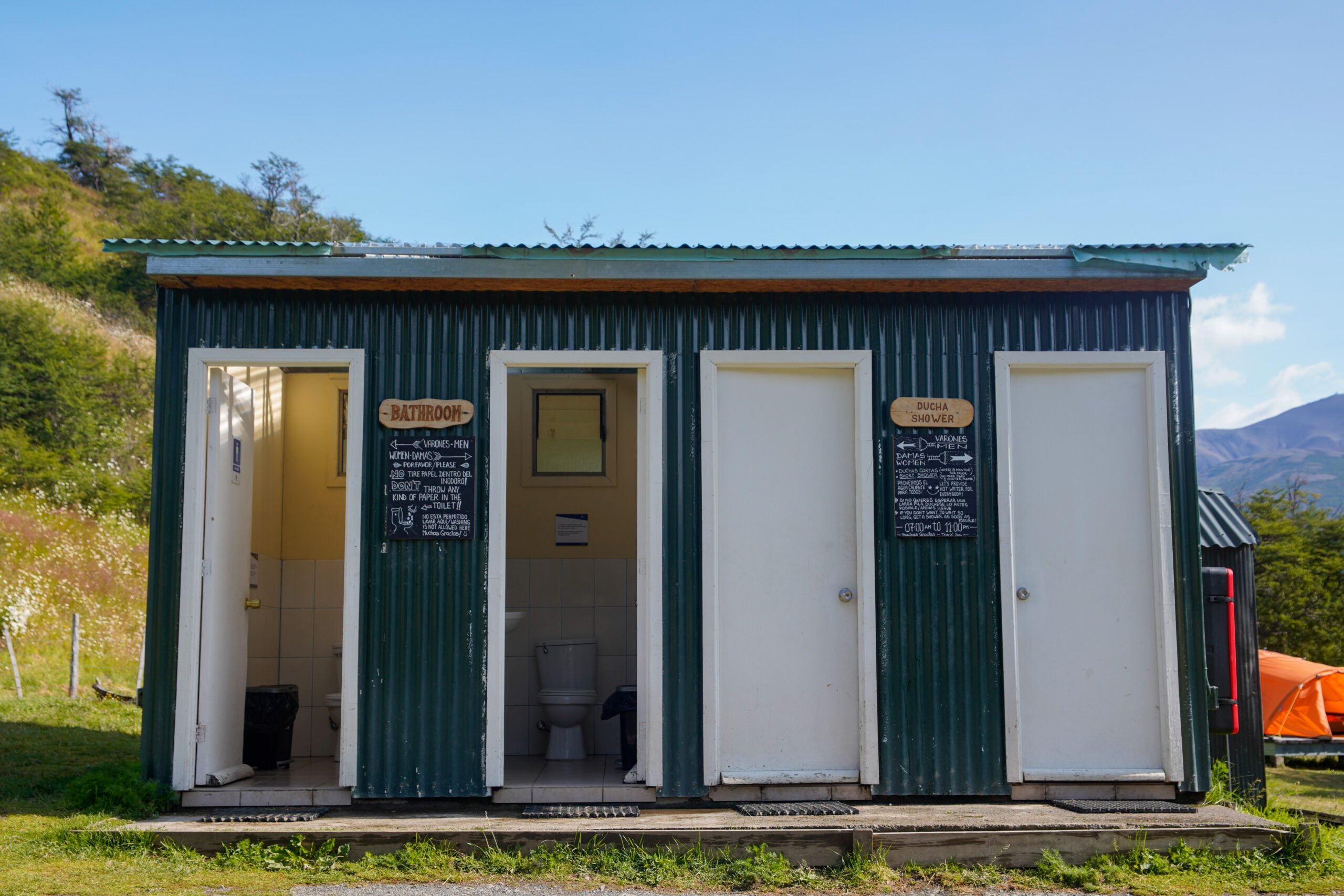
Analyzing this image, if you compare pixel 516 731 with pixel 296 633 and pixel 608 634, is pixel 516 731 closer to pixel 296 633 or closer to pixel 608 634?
pixel 608 634

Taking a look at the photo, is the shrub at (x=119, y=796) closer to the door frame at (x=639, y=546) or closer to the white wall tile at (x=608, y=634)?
the door frame at (x=639, y=546)

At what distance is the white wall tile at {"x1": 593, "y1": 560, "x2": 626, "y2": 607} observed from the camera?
783cm

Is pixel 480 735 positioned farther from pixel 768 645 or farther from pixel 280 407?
pixel 280 407

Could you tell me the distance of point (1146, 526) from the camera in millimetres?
5855

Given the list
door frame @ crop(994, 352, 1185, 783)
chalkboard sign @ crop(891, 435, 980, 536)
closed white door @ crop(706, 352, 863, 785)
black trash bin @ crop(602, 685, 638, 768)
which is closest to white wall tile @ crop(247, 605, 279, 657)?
black trash bin @ crop(602, 685, 638, 768)

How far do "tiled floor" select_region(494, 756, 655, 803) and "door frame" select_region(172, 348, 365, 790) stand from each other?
0.87 meters

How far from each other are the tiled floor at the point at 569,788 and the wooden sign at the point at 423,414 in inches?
77.7

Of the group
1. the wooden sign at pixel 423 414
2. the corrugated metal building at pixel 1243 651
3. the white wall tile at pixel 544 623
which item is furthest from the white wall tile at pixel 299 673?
the corrugated metal building at pixel 1243 651

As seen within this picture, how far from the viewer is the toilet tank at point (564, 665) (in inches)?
293

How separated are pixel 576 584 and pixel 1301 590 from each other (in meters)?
16.2

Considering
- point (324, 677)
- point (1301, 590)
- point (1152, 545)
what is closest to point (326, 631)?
point (324, 677)

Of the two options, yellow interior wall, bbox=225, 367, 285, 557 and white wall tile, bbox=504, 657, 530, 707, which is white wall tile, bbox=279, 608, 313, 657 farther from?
white wall tile, bbox=504, 657, 530, 707

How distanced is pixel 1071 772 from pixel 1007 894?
1.26 m

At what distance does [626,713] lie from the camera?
6.75 m
